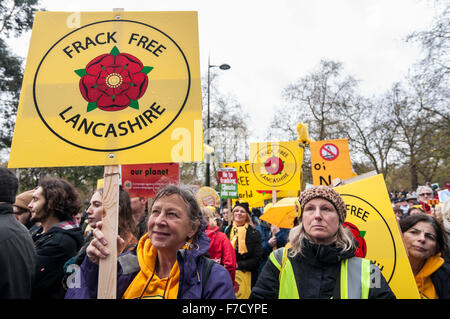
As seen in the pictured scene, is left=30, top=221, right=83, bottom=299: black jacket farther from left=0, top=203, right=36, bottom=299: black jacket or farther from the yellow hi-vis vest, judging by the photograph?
the yellow hi-vis vest

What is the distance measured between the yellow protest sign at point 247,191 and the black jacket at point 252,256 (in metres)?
2.60

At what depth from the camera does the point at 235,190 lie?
27.1ft

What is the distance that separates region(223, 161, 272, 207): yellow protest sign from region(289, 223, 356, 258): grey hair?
5.38 metres

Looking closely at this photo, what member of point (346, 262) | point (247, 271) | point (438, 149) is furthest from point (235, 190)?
point (438, 149)

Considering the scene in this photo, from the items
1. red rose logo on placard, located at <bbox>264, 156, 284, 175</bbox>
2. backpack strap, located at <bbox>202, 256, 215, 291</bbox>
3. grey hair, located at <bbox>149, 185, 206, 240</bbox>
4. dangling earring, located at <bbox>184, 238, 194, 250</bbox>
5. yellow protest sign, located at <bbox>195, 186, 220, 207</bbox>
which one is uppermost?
red rose logo on placard, located at <bbox>264, 156, 284, 175</bbox>

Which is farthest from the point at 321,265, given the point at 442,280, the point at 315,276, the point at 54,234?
the point at 54,234

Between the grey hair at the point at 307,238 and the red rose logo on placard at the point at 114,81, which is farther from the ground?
the red rose logo on placard at the point at 114,81

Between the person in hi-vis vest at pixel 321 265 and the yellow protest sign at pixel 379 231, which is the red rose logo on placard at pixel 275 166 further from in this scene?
the person in hi-vis vest at pixel 321 265

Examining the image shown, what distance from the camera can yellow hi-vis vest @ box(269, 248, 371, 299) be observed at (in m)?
1.81

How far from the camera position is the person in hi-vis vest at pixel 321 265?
1.83 metres

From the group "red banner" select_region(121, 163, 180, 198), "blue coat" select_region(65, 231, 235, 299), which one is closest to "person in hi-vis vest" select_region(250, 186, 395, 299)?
"blue coat" select_region(65, 231, 235, 299)

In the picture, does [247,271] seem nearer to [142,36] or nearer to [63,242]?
[63,242]

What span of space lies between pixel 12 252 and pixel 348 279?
2.00 metres

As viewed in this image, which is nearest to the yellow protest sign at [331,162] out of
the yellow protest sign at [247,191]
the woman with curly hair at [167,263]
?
the woman with curly hair at [167,263]
